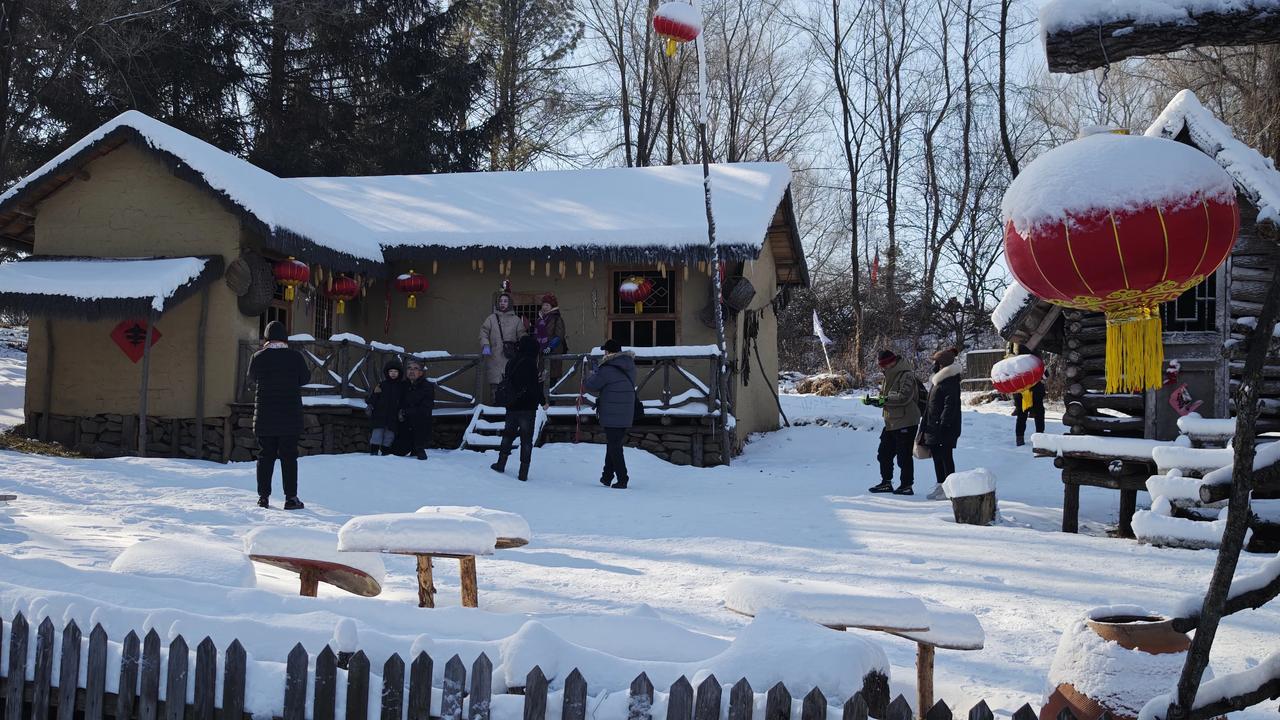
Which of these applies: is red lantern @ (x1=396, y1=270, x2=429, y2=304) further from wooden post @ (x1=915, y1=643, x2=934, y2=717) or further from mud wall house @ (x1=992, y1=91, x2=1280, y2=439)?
wooden post @ (x1=915, y1=643, x2=934, y2=717)

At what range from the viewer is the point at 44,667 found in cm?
395

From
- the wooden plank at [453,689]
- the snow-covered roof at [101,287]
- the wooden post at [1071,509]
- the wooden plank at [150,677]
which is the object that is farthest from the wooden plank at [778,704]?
the snow-covered roof at [101,287]

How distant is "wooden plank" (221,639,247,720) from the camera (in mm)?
3648

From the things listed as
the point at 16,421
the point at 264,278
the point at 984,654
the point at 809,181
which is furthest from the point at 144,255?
the point at 809,181

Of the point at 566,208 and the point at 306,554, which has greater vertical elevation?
the point at 566,208

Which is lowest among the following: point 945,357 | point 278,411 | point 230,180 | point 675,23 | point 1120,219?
point 278,411

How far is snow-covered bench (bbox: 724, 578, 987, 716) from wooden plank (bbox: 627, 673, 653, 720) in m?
0.82

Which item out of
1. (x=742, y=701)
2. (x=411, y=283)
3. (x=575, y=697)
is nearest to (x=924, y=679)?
(x=742, y=701)

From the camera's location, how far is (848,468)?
15.7 m

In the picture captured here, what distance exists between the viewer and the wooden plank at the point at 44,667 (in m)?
3.95

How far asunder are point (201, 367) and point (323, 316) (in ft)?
9.44

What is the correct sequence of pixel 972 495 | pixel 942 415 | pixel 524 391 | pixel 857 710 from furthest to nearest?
pixel 524 391 < pixel 942 415 < pixel 972 495 < pixel 857 710

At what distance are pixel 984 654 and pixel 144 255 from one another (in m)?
13.0

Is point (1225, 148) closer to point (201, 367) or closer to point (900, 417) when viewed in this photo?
point (900, 417)
